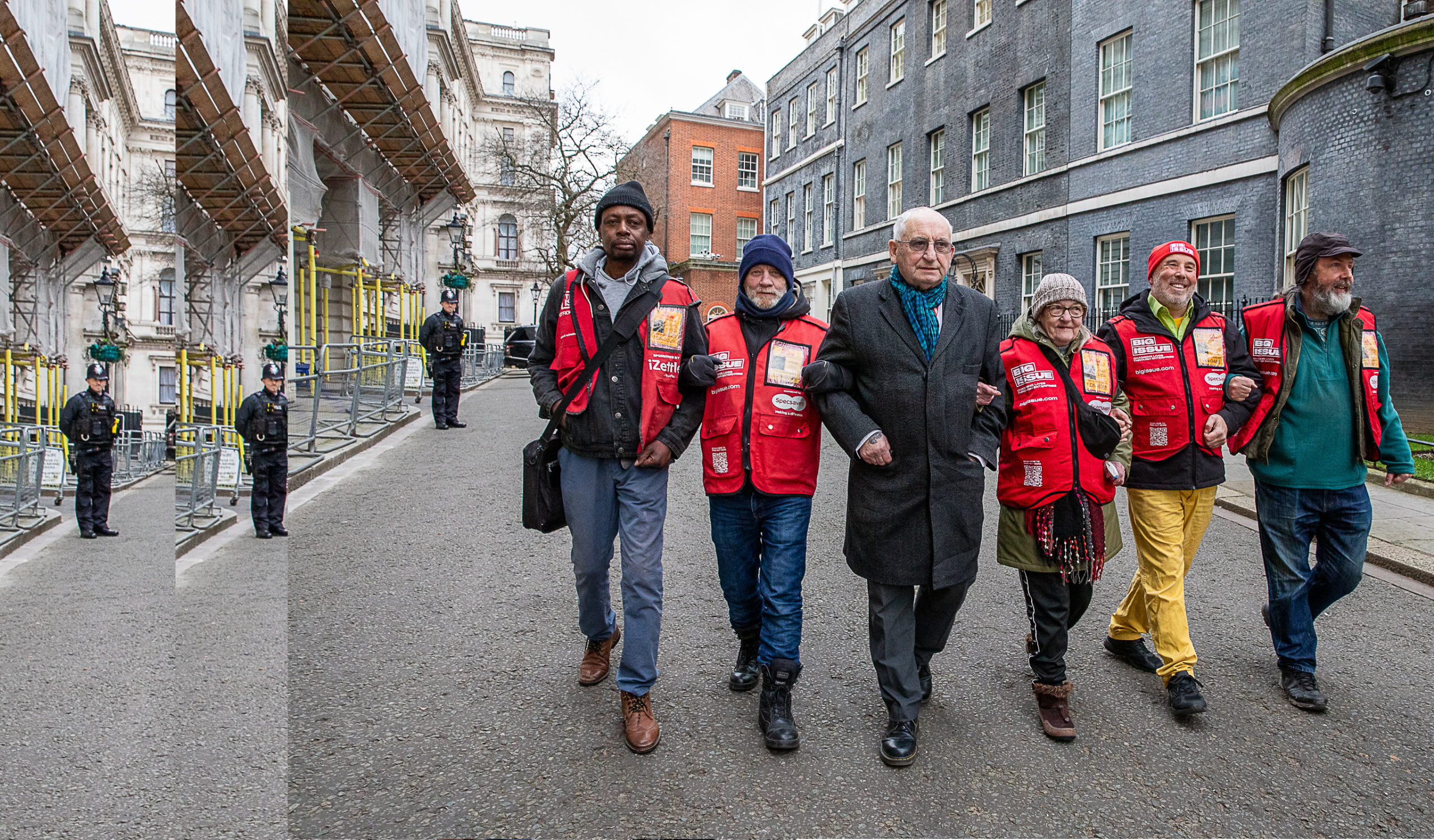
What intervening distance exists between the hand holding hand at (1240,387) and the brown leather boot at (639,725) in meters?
2.99

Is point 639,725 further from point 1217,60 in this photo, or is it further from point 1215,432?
point 1217,60

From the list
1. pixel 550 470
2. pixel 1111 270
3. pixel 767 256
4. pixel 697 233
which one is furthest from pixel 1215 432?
pixel 697 233

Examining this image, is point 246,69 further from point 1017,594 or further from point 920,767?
point 1017,594

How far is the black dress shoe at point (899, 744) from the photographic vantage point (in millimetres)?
3359

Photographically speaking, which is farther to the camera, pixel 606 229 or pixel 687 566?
pixel 687 566

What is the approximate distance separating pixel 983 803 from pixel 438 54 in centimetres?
889

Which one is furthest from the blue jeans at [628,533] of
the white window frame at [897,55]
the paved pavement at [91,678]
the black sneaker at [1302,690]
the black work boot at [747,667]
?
the white window frame at [897,55]

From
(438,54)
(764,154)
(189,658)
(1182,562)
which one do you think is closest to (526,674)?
(189,658)

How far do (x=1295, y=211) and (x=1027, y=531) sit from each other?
13.7 meters

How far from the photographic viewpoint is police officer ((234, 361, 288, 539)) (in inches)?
69.1

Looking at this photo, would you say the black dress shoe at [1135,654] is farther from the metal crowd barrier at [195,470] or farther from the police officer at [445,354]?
the police officer at [445,354]

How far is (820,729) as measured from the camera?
3697 mm

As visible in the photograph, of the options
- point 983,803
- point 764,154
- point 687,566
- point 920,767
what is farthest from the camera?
point 764,154

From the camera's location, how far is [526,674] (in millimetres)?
4203
